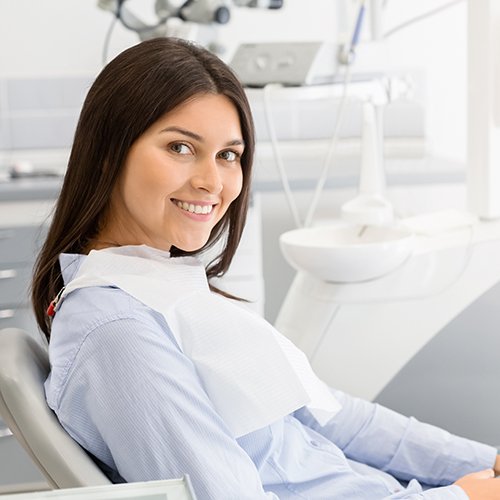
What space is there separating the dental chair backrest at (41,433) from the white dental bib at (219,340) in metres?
0.14

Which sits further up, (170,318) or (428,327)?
(170,318)

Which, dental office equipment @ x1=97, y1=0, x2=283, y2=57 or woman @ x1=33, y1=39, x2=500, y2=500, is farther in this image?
dental office equipment @ x1=97, y1=0, x2=283, y2=57

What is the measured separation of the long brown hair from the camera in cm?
121

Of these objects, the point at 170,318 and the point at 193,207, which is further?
the point at 193,207

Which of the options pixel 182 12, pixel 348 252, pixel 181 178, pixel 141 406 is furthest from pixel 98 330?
pixel 182 12

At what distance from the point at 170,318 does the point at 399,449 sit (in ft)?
1.80

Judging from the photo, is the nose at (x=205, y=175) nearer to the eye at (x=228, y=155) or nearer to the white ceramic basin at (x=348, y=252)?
the eye at (x=228, y=155)

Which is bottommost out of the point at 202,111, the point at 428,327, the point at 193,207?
the point at 428,327

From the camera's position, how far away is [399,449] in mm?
1520

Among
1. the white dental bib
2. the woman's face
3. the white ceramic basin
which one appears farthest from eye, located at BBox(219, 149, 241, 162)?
the white ceramic basin

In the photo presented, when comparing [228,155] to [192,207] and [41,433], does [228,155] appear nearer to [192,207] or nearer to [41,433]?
[192,207]

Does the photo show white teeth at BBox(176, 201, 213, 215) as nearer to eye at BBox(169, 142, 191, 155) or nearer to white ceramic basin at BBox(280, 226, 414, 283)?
eye at BBox(169, 142, 191, 155)

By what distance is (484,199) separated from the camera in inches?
80.4

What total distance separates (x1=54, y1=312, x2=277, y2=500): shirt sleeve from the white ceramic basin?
3.22 ft
